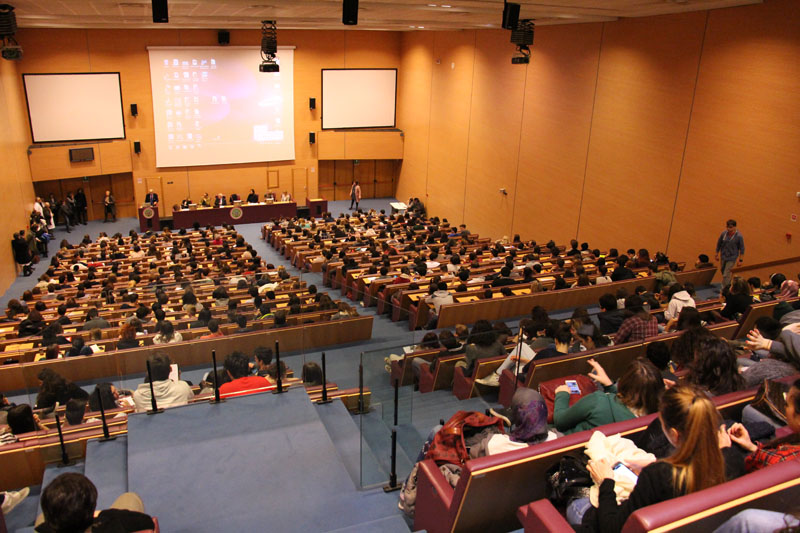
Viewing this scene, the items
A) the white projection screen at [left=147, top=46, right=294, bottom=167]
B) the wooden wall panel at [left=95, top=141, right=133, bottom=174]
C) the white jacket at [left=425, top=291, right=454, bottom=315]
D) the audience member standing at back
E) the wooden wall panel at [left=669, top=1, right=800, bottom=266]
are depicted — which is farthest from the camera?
the white projection screen at [left=147, top=46, right=294, bottom=167]

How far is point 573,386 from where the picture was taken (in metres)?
4.62

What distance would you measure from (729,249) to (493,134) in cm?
877

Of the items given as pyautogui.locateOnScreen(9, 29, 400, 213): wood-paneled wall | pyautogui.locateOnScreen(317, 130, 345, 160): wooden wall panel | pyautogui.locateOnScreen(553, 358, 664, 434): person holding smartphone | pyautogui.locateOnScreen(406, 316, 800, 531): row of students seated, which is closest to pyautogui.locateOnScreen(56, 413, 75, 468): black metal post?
pyautogui.locateOnScreen(406, 316, 800, 531): row of students seated

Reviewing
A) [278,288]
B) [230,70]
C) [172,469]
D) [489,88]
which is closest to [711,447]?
[172,469]

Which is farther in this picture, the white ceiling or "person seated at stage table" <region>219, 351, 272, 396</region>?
the white ceiling

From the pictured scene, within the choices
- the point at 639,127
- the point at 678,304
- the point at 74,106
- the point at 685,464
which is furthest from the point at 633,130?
the point at 74,106

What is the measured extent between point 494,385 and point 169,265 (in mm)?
9631

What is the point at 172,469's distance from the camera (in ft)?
15.4

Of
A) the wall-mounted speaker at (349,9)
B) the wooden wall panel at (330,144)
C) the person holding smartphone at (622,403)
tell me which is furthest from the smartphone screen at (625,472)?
the wooden wall panel at (330,144)

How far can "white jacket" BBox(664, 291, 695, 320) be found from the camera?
7051 millimetres

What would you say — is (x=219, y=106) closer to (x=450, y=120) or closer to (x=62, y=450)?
(x=450, y=120)

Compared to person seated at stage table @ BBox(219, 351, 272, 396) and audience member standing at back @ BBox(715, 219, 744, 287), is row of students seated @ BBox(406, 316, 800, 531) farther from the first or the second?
audience member standing at back @ BBox(715, 219, 744, 287)

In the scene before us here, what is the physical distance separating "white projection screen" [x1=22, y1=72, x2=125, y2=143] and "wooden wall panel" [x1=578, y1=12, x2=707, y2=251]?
15.1 meters

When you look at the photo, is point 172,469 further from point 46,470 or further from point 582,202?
point 582,202
